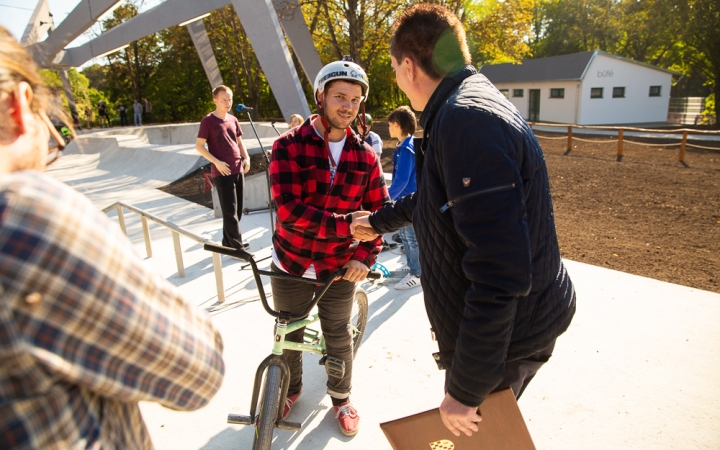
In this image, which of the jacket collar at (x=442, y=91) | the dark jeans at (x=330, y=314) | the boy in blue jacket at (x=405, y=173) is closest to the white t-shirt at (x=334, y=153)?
the dark jeans at (x=330, y=314)

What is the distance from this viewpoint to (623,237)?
6.79m

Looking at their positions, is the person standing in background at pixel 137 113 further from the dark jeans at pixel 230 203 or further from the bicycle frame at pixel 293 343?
the bicycle frame at pixel 293 343

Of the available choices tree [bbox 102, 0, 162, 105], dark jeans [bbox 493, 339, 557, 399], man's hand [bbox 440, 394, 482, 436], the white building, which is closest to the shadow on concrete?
dark jeans [bbox 493, 339, 557, 399]

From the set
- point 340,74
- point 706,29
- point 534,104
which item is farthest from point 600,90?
point 340,74

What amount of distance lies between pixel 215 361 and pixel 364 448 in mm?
1998

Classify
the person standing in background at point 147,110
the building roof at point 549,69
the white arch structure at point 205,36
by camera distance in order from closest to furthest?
the white arch structure at point 205,36
the person standing in background at point 147,110
the building roof at point 549,69

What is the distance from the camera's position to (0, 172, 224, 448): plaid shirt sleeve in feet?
2.36

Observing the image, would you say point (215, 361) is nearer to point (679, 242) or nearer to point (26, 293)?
point (26, 293)

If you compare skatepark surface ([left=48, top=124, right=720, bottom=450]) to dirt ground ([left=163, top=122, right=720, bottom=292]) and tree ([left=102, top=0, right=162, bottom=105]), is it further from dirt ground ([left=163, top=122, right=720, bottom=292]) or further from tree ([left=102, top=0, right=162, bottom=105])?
tree ([left=102, top=0, right=162, bottom=105])

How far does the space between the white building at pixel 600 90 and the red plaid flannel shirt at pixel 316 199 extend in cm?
3297

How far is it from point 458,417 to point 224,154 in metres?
4.96

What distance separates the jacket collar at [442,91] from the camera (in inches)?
65.8

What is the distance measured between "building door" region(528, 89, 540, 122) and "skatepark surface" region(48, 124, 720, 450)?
3516 centimetres

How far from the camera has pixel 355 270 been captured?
2520 mm
